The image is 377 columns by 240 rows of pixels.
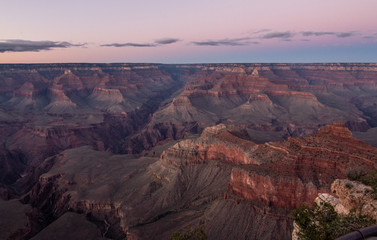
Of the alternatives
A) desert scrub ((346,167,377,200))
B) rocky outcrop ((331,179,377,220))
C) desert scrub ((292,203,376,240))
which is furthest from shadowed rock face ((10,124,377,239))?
desert scrub ((292,203,376,240))

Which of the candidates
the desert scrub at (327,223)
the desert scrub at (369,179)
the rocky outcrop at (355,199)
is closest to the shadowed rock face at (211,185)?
the desert scrub at (369,179)

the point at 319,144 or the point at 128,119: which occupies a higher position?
the point at 319,144

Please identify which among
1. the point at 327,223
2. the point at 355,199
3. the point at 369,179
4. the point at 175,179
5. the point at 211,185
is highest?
the point at 369,179

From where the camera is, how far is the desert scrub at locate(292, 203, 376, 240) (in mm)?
15352

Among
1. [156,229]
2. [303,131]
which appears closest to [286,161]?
[156,229]

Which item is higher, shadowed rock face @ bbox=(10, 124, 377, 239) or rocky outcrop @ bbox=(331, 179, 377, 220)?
rocky outcrop @ bbox=(331, 179, 377, 220)

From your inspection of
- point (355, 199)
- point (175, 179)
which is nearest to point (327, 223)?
point (355, 199)

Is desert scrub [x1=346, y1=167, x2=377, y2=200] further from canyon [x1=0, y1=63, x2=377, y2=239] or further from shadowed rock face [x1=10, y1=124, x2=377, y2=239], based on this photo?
shadowed rock face [x1=10, y1=124, x2=377, y2=239]

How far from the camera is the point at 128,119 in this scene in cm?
16362

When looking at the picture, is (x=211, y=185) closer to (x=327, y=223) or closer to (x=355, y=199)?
(x=355, y=199)

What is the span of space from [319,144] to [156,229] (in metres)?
31.2

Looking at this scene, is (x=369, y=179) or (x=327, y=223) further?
(x=369, y=179)

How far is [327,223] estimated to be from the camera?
1667cm

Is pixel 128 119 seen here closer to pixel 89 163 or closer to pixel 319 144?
pixel 89 163
